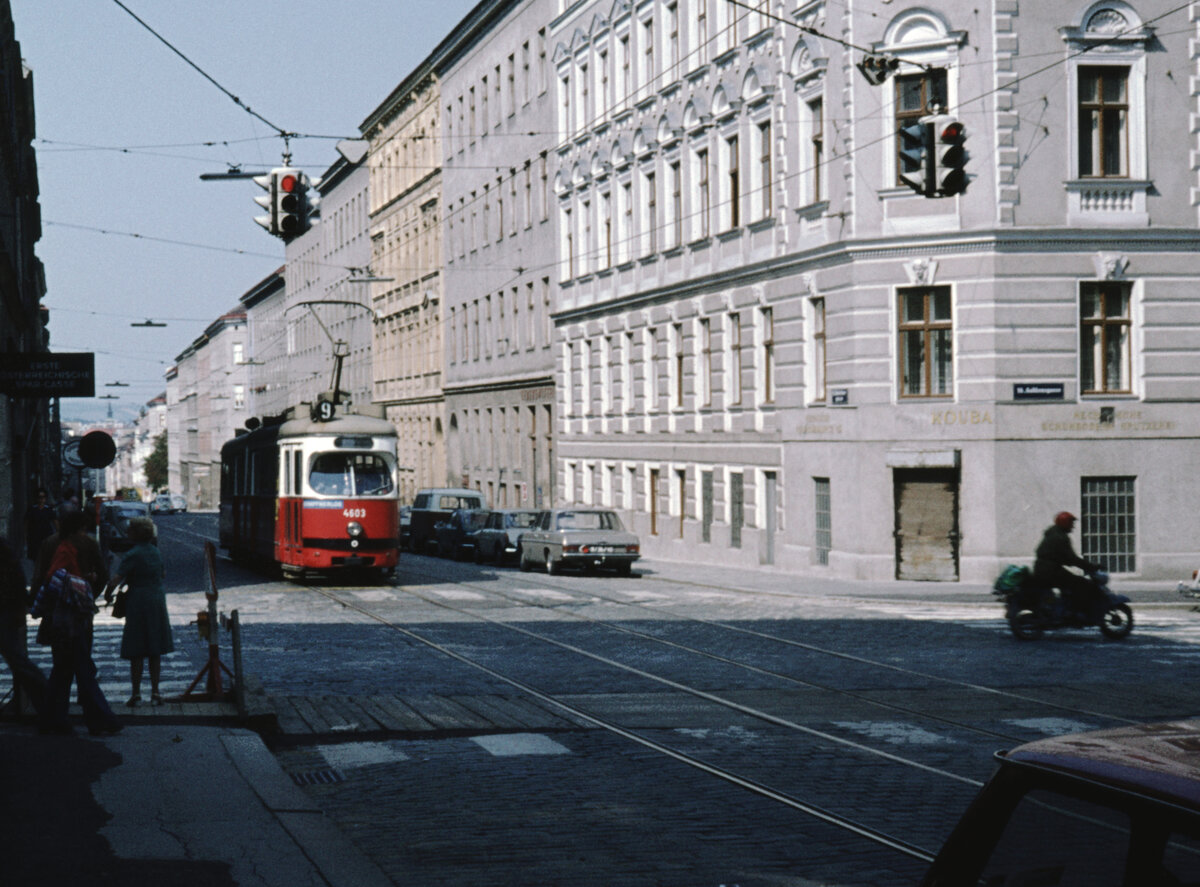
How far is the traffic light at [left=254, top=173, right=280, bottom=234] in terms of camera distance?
803 inches

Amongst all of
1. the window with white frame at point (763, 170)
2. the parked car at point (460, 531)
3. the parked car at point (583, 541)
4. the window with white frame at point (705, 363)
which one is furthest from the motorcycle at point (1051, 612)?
the parked car at point (460, 531)

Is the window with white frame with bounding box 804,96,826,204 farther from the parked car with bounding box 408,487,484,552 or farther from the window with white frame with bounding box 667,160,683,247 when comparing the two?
the parked car with bounding box 408,487,484,552

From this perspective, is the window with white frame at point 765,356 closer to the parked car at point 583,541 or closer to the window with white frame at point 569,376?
the parked car at point 583,541

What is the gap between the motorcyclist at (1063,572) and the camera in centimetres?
2188

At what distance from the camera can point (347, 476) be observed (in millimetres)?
33250

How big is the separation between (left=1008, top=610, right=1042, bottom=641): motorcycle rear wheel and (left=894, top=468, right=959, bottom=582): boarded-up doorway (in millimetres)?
10328

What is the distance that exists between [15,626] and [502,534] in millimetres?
30507

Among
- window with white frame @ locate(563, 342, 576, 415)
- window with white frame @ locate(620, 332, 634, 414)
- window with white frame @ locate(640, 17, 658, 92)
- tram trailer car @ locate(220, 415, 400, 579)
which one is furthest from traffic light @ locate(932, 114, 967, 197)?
window with white frame @ locate(563, 342, 576, 415)

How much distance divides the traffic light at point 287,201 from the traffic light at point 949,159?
299 inches

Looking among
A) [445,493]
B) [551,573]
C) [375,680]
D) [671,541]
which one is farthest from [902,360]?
[445,493]

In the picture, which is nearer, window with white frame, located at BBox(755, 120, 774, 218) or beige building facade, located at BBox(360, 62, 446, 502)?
window with white frame, located at BBox(755, 120, 774, 218)

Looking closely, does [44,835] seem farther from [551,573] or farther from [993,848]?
[551,573]

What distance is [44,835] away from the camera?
9.15 metres

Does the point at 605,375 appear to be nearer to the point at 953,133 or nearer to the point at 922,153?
the point at 922,153
